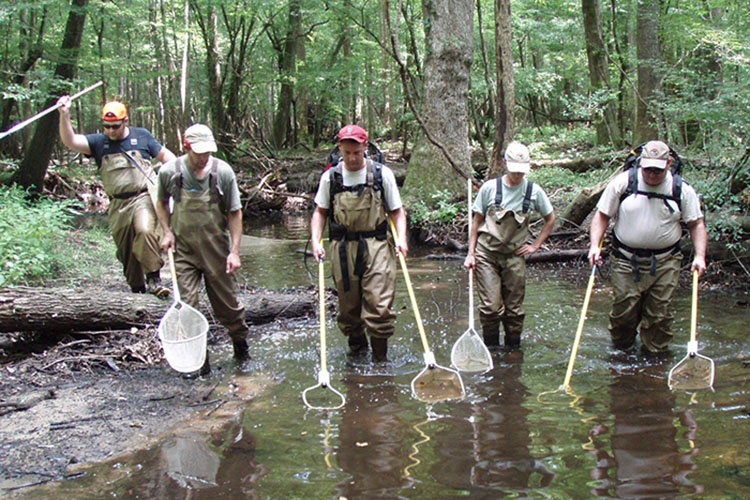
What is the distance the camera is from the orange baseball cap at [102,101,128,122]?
6.61m

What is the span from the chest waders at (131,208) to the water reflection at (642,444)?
5064 mm

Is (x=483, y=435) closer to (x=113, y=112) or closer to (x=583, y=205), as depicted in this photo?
(x=113, y=112)

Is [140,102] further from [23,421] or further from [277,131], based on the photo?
[23,421]

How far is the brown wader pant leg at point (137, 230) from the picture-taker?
692 centimetres

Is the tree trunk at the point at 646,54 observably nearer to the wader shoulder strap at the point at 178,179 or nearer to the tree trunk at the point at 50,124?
the wader shoulder strap at the point at 178,179

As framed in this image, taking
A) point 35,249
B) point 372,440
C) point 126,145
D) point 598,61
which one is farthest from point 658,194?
point 598,61

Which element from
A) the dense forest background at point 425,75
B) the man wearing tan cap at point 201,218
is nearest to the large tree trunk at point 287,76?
the dense forest background at point 425,75

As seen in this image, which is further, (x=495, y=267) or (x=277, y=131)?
(x=277, y=131)

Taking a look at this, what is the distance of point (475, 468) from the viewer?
376 centimetres

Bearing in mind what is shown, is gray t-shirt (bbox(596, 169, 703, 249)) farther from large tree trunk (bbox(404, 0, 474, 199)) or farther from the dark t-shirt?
large tree trunk (bbox(404, 0, 474, 199))

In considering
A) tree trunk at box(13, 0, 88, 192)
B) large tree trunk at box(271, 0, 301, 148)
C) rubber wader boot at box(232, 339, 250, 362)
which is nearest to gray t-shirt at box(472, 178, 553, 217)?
rubber wader boot at box(232, 339, 250, 362)

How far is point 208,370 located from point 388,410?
1944 mm

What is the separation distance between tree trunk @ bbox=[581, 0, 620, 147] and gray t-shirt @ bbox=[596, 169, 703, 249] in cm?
1329

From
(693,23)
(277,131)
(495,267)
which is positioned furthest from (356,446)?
(277,131)
